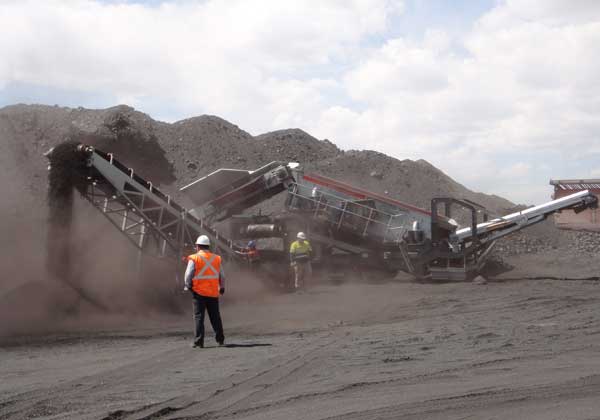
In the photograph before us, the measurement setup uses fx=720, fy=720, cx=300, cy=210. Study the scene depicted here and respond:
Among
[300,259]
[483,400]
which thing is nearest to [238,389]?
[483,400]

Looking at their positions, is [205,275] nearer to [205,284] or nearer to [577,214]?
[205,284]

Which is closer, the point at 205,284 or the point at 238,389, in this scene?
the point at 238,389

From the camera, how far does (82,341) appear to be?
10781 mm

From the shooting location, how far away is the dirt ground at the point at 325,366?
20.6ft

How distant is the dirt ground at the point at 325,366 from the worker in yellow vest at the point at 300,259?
4.47 m

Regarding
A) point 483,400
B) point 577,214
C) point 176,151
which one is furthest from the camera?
point 176,151

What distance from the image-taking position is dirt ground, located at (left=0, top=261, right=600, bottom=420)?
6.28 metres

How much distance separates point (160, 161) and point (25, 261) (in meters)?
18.2

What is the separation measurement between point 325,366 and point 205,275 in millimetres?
2874

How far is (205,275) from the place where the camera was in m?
10.3

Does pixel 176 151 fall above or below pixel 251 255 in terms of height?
above

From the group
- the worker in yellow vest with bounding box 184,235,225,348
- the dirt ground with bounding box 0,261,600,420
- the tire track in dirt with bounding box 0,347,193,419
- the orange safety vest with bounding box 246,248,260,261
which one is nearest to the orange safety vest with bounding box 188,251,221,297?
the worker in yellow vest with bounding box 184,235,225,348

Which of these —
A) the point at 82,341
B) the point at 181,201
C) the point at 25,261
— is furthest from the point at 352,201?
the point at 82,341

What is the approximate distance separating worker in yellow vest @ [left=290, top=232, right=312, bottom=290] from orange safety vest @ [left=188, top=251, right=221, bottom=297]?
8448 mm
